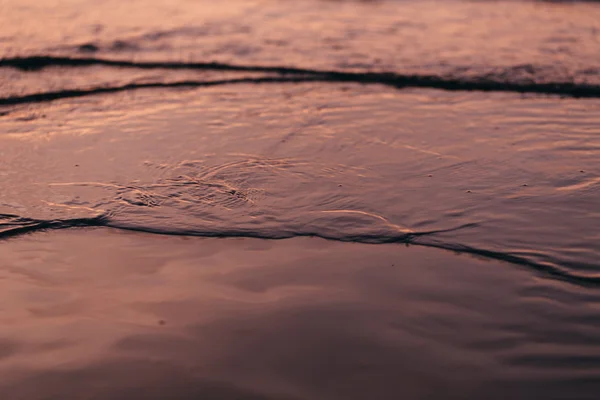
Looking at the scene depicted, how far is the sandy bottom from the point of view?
1913 millimetres

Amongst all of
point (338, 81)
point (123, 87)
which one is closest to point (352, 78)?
point (338, 81)

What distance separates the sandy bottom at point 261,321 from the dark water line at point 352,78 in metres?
2.56

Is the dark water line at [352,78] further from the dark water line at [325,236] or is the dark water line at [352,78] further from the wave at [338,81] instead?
the dark water line at [325,236]

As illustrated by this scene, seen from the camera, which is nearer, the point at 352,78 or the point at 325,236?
the point at 325,236

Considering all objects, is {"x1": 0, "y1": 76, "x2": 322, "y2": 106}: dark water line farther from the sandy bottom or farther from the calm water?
the sandy bottom

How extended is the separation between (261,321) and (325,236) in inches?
25.2

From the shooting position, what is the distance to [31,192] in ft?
10.5

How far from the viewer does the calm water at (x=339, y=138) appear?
266 centimetres

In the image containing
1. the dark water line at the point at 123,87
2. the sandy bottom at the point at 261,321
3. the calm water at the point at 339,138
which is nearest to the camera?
the sandy bottom at the point at 261,321

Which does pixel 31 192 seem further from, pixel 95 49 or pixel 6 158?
pixel 95 49

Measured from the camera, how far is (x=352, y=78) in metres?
5.14

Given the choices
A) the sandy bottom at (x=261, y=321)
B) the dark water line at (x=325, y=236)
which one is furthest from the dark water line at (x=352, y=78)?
the sandy bottom at (x=261, y=321)

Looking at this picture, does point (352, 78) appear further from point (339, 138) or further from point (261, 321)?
point (261, 321)

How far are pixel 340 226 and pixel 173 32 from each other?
14.0 ft
